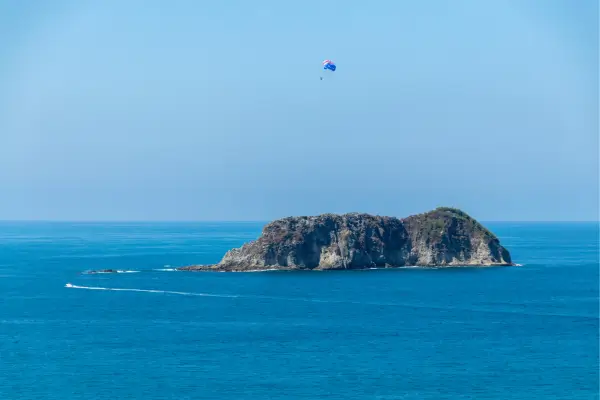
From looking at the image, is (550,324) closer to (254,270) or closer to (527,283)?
(527,283)

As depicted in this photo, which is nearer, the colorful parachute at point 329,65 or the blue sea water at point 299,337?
the blue sea water at point 299,337

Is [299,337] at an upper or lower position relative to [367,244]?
lower

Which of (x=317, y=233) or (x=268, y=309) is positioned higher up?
(x=317, y=233)

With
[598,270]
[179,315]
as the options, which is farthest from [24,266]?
[598,270]

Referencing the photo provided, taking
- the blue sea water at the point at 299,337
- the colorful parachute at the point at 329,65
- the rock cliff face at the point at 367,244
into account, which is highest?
the colorful parachute at the point at 329,65

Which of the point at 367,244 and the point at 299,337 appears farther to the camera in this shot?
the point at 367,244
